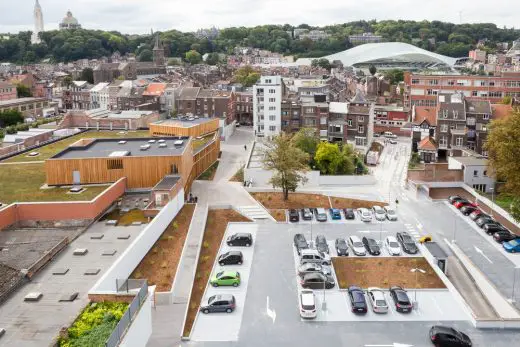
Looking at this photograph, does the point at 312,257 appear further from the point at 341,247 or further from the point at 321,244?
the point at 341,247

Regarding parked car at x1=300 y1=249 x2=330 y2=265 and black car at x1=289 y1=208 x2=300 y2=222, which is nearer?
parked car at x1=300 y1=249 x2=330 y2=265

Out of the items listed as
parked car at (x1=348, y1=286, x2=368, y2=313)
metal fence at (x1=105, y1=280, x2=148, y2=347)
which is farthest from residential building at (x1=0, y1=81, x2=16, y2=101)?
parked car at (x1=348, y1=286, x2=368, y2=313)

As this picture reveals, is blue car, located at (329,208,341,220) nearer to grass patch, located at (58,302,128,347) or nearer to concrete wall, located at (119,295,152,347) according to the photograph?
concrete wall, located at (119,295,152,347)

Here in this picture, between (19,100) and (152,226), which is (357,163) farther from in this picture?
(19,100)

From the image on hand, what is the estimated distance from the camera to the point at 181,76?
81.6 metres

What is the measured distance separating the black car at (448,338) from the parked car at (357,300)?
8.76 ft

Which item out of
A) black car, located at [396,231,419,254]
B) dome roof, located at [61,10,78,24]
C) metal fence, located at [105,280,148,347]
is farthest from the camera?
dome roof, located at [61,10,78,24]

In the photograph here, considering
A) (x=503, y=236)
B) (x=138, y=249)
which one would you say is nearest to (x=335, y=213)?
(x=503, y=236)

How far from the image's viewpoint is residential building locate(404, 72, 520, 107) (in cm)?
5469

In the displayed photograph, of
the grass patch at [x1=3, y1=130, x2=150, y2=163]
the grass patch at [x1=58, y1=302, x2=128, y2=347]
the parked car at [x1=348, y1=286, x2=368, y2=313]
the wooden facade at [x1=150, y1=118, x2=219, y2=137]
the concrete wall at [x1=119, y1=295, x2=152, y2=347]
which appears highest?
the wooden facade at [x1=150, y1=118, x2=219, y2=137]

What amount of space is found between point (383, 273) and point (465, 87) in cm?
4085

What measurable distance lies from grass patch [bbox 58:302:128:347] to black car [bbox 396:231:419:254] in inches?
567

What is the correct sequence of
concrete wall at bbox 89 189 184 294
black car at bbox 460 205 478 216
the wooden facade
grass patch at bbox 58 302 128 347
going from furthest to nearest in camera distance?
the wooden facade, black car at bbox 460 205 478 216, concrete wall at bbox 89 189 184 294, grass patch at bbox 58 302 128 347

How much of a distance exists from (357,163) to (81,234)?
22.2 m
